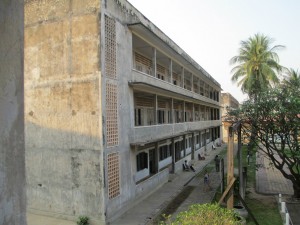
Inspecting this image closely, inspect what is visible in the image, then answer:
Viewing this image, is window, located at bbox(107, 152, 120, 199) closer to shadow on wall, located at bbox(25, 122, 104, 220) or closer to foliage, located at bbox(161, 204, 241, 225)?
shadow on wall, located at bbox(25, 122, 104, 220)

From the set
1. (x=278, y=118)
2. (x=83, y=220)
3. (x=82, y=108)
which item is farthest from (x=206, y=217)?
(x=278, y=118)

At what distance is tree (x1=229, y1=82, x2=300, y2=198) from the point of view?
13.5 m

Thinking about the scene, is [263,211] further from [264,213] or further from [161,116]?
[161,116]

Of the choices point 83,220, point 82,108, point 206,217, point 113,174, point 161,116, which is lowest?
point 83,220

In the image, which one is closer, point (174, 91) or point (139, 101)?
point (139, 101)

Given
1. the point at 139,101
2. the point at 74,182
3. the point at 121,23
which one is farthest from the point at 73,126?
the point at 139,101

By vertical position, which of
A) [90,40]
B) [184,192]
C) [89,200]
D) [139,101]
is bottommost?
[184,192]

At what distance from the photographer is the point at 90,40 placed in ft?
39.8

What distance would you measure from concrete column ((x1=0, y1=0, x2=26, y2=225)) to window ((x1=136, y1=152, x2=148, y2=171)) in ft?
47.0

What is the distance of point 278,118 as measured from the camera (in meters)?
13.9

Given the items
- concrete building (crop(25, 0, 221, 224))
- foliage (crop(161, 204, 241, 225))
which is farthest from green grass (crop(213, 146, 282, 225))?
foliage (crop(161, 204, 241, 225))

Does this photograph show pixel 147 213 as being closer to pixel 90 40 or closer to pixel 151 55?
pixel 90 40

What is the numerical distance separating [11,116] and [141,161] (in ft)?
50.1

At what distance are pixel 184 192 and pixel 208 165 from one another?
9.88 m
